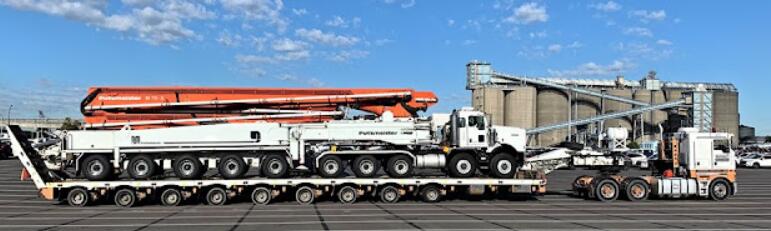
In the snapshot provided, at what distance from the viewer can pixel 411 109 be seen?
77.8 feet

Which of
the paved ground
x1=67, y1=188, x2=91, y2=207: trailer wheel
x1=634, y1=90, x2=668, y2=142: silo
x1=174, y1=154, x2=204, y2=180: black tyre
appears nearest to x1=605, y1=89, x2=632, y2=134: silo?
x1=634, y1=90, x2=668, y2=142: silo

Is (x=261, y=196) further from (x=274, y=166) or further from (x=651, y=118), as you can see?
(x=651, y=118)

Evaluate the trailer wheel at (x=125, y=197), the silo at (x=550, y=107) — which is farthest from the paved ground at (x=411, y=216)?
the silo at (x=550, y=107)

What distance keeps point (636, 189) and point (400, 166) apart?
808cm

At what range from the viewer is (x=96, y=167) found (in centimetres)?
2136

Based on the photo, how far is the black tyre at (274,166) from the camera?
71.4 feet

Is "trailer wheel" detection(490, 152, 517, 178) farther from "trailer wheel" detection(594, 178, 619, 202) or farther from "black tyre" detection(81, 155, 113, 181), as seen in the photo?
"black tyre" detection(81, 155, 113, 181)

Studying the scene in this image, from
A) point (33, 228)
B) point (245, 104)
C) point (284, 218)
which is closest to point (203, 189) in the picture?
point (245, 104)

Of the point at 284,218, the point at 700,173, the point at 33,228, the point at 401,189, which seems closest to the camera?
the point at 33,228

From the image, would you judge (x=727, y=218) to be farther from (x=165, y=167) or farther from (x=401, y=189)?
(x=165, y=167)

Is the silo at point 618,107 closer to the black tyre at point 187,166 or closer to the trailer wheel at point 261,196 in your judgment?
the trailer wheel at point 261,196

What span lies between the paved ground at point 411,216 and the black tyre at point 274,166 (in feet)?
3.18

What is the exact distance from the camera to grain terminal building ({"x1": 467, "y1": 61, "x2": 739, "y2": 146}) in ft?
364

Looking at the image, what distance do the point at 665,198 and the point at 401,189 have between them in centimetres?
952
